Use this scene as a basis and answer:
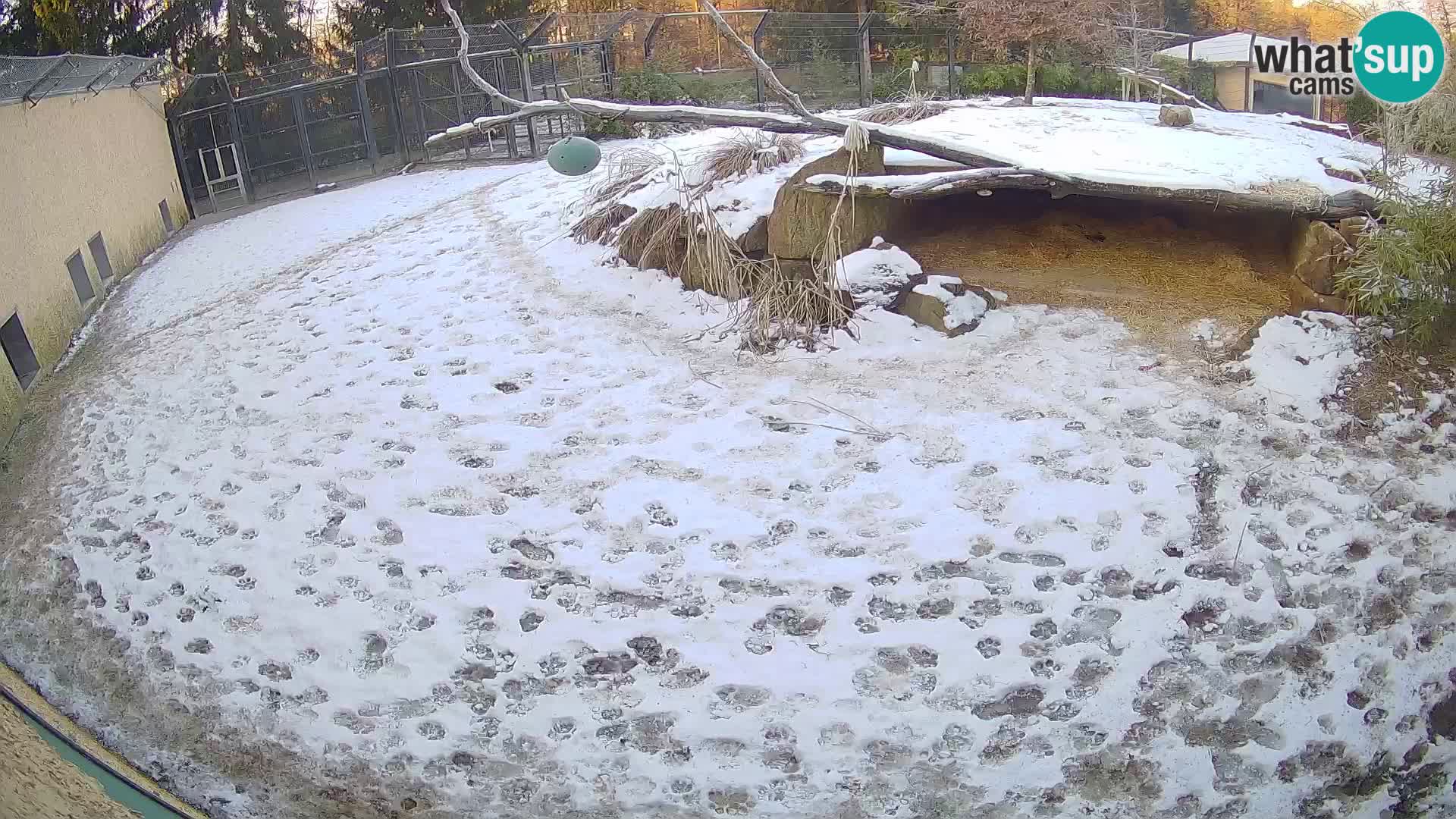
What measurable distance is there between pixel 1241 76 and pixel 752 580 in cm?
1507

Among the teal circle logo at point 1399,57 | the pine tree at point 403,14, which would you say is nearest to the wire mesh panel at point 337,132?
the pine tree at point 403,14

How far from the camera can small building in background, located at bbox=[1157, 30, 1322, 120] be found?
43.6 ft

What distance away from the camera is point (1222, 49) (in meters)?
14.4

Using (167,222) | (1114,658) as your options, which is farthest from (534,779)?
(167,222)

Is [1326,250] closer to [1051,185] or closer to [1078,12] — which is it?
[1051,185]

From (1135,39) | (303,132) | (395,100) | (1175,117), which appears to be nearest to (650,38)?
(395,100)

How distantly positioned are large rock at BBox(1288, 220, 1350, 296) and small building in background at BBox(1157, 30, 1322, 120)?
9.12 m

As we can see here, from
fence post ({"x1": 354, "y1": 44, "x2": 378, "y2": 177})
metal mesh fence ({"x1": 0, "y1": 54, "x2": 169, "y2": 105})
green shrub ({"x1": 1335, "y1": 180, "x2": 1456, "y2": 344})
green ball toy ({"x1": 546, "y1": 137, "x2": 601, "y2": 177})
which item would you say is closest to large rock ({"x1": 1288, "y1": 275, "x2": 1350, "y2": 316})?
green shrub ({"x1": 1335, "y1": 180, "x2": 1456, "y2": 344})

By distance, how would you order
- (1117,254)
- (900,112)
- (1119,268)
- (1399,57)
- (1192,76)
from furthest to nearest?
(1192,76), (900,112), (1399,57), (1117,254), (1119,268)

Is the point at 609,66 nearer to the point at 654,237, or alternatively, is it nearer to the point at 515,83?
the point at 515,83

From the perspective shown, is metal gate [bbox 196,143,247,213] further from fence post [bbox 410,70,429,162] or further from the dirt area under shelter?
the dirt area under shelter

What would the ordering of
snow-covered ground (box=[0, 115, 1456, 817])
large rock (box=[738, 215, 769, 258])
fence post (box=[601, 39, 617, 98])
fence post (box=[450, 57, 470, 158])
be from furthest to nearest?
1. fence post (box=[601, 39, 617, 98])
2. fence post (box=[450, 57, 470, 158])
3. large rock (box=[738, 215, 769, 258])
4. snow-covered ground (box=[0, 115, 1456, 817])

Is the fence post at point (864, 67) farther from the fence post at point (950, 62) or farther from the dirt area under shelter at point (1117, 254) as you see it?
the dirt area under shelter at point (1117, 254)

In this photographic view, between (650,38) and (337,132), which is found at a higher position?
(650,38)
